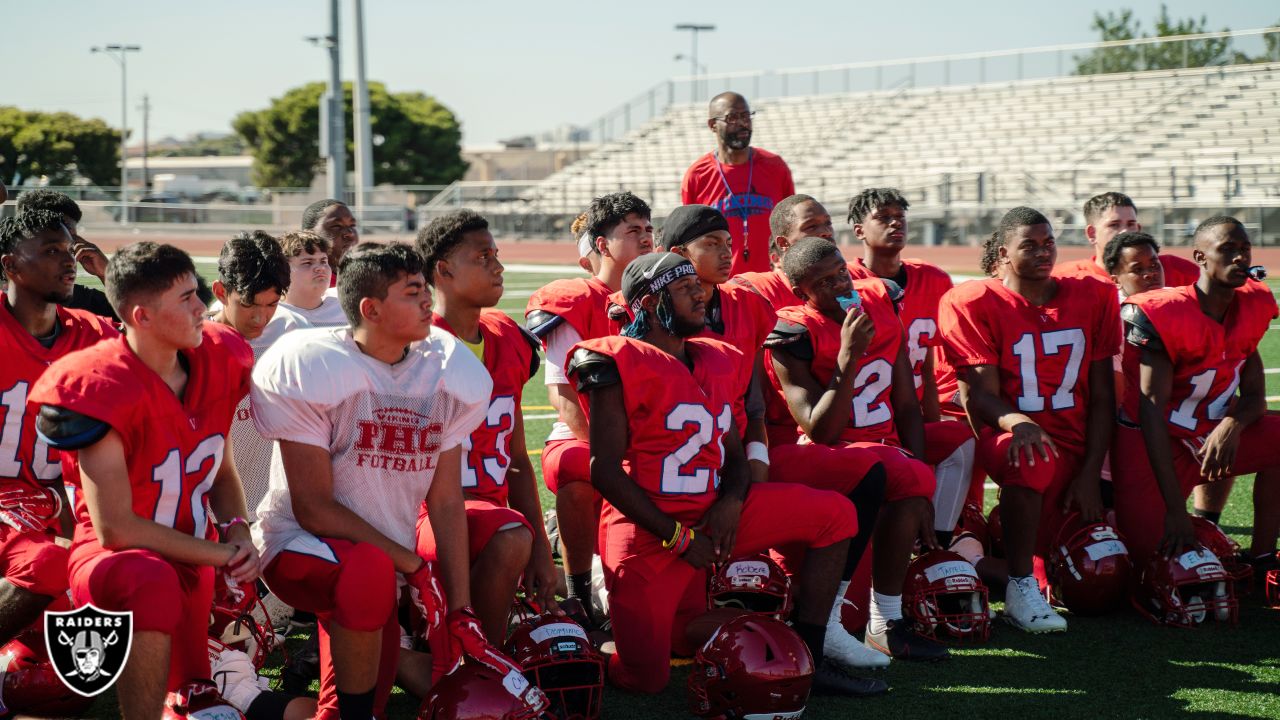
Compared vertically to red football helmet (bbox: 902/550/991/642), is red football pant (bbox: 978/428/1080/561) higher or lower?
higher

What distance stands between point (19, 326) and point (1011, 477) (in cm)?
374

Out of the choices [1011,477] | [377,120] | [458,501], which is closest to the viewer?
[458,501]

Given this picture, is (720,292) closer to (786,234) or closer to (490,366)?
(786,234)

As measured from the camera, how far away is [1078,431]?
5363 mm

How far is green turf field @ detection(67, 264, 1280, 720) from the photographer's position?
4008mm

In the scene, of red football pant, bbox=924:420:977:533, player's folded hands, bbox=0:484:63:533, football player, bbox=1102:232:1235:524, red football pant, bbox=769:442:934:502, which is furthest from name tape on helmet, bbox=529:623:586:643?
football player, bbox=1102:232:1235:524

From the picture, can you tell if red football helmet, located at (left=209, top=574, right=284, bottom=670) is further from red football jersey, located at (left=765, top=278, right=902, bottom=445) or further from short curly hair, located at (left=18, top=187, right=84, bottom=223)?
red football jersey, located at (left=765, top=278, right=902, bottom=445)

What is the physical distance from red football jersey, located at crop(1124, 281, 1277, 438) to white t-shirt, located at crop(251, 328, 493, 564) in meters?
3.07

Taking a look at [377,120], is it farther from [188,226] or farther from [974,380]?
[974,380]

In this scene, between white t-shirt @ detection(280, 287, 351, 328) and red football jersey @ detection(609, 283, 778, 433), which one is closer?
red football jersey @ detection(609, 283, 778, 433)

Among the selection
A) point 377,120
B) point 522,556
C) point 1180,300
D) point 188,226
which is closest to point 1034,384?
point 1180,300

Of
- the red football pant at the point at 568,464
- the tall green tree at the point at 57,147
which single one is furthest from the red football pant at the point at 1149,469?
the tall green tree at the point at 57,147

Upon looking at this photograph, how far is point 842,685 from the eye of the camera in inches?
162

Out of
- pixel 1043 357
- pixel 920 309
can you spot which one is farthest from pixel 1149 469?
pixel 920 309
